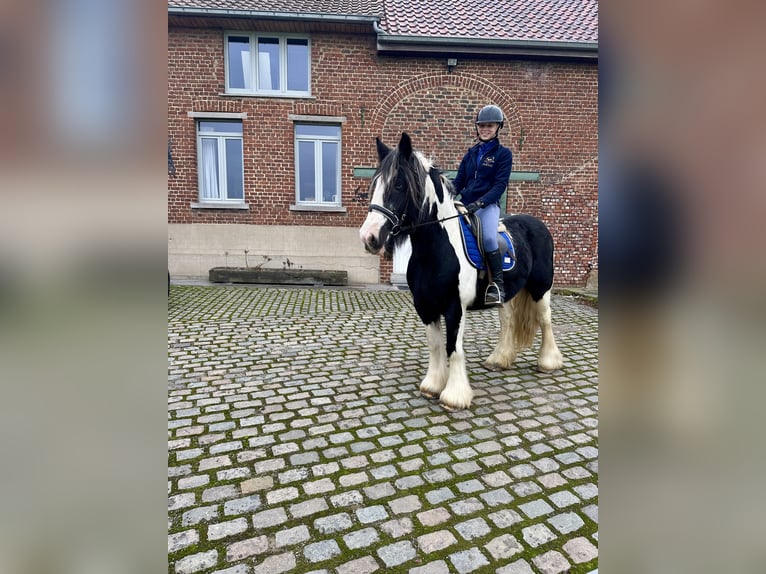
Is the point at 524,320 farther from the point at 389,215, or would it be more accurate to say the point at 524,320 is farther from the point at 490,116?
the point at 389,215

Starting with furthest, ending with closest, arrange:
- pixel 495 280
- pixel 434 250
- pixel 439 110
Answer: pixel 439 110
pixel 495 280
pixel 434 250

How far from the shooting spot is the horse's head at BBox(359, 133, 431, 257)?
120 inches

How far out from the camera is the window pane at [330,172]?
35.5 feet

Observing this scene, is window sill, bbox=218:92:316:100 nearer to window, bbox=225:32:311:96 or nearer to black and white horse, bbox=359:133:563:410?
window, bbox=225:32:311:96

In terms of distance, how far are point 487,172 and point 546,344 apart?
2.03 m

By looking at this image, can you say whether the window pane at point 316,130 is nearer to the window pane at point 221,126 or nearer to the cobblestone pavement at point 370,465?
the window pane at point 221,126

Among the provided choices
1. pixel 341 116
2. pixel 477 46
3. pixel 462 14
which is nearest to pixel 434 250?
pixel 341 116

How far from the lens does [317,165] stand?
10828mm
